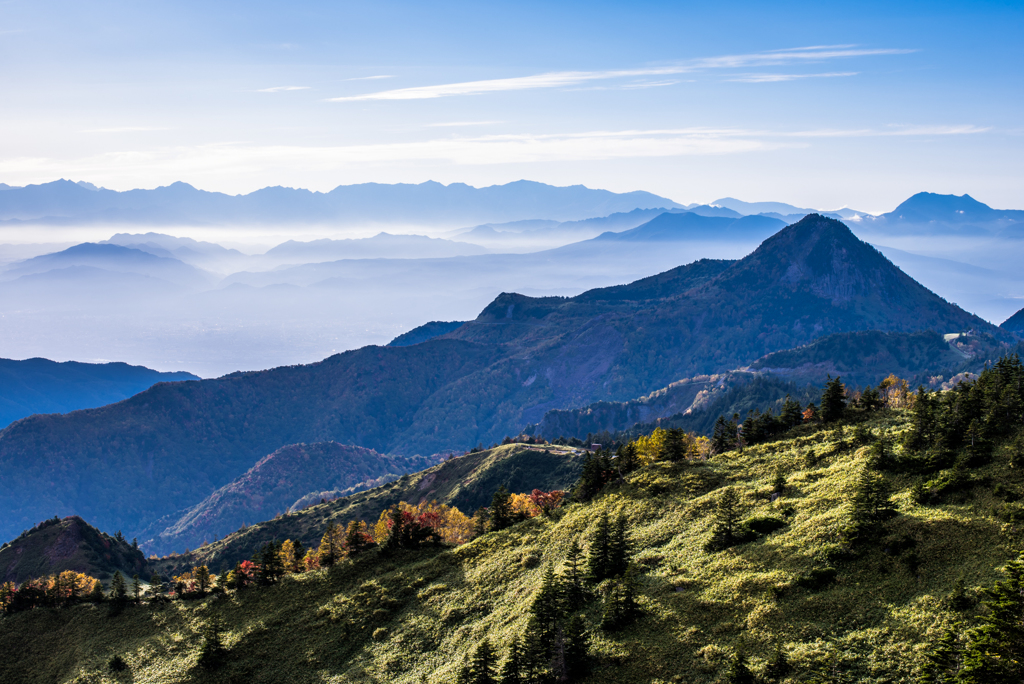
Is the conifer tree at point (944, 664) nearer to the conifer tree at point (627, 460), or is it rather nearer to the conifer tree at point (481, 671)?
the conifer tree at point (481, 671)

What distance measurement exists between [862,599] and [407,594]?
47.2 meters

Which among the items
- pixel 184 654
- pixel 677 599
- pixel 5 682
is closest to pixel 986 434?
pixel 677 599

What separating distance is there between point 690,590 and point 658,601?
292cm

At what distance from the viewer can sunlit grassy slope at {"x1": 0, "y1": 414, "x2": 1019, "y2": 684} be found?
4316cm

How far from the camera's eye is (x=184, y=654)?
7038 centimetres

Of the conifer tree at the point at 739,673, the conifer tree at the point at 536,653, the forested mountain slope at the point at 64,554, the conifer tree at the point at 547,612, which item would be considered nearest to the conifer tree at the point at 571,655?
the conifer tree at the point at 536,653

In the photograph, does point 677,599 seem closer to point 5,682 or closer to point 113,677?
point 113,677

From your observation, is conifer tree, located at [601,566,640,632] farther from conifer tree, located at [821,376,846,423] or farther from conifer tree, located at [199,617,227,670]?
conifer tree, located at [821,376,846,423]

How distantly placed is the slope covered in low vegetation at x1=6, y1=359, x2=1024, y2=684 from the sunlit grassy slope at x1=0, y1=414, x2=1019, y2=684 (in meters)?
0.21

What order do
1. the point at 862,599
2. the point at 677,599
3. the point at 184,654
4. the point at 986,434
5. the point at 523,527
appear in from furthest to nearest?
1. the point at 523,527
2. the point at 184,654
3. the point at 986,434
4. the point at 677,599
5. the point at 862,599

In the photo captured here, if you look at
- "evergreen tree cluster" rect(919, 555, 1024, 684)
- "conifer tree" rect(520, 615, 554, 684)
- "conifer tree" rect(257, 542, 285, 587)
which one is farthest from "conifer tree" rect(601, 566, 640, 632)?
"conifer tree" rect(257, 542, 285, 587)

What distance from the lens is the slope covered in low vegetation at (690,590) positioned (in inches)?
1638

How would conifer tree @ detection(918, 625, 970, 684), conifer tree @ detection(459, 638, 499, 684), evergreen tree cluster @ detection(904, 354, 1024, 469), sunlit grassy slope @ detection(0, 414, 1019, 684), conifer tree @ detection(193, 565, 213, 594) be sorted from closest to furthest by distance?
conifer tree @ detection(918, 625, 970, 684), sunlit grassy slope @ detection(0, 414, 1019, 684), conifer tree @ detection(459, 638, 499, 684), evergreen tree cluster @ detection(904, 354, 1024, 469), conifer tree @ detection(193, 565, 213, 594)

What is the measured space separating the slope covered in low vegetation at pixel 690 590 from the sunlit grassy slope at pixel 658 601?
21 centimetres
